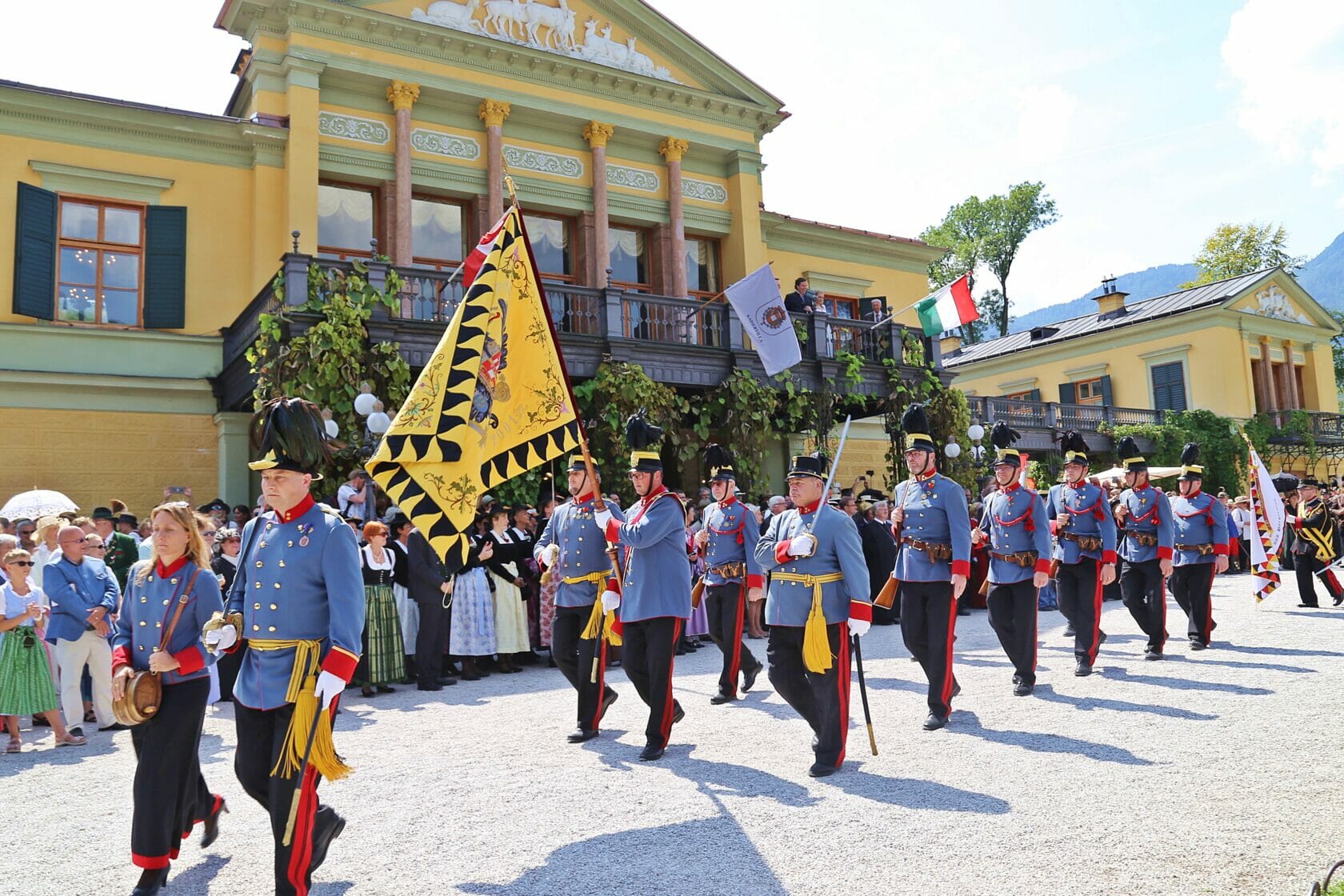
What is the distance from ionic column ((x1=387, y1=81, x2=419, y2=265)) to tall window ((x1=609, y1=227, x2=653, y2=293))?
4568mm

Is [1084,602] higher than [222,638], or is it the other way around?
[222,638]

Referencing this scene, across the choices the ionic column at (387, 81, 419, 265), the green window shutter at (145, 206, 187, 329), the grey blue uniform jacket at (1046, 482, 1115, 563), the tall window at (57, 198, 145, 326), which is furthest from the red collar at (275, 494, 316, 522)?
the tall window at (57, 198, 145, 326)

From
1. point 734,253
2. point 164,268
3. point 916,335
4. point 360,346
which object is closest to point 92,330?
point 164,268

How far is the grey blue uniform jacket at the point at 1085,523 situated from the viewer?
29.8 ft

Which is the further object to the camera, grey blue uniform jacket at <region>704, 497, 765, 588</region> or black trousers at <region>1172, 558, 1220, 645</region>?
black trousers at <region>1172, 558, 1220, 645</region>

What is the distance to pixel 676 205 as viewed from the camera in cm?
2047

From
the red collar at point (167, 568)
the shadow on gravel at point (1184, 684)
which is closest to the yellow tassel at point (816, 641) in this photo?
the red collar at point (167, 568)

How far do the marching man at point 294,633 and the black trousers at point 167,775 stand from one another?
15.3 inches

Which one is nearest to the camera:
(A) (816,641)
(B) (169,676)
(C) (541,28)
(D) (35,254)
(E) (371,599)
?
(B) (169,676)

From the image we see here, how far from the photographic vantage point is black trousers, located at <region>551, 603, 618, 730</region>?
6.96 meters

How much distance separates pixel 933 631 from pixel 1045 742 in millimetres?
1144

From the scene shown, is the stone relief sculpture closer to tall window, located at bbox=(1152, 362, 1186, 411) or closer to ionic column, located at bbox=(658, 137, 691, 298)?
ionic column, located at bbox=(658, 137, 691, 298)

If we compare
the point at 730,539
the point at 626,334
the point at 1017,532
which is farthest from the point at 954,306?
the point at 730,539

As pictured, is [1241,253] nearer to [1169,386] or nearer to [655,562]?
[1169,386]
